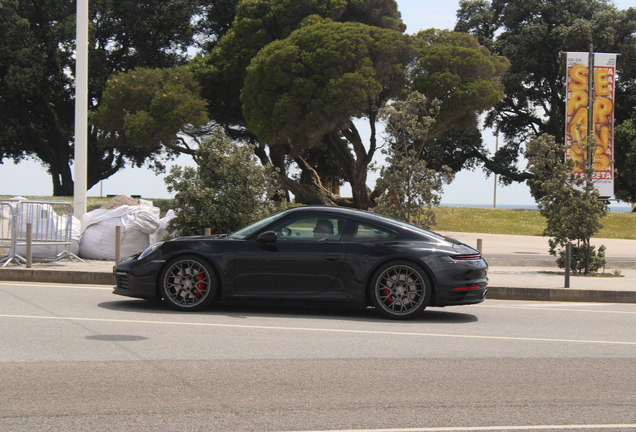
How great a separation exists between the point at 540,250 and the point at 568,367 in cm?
1768

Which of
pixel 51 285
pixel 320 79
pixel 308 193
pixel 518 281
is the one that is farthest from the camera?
pixel 308 193

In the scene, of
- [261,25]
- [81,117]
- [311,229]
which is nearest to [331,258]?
[311,229]

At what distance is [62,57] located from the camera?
39.9 m

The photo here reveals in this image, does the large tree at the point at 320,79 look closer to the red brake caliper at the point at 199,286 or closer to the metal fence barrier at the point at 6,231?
the metal fence barrier at the point at 6,231

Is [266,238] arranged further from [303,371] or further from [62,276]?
[62,276]

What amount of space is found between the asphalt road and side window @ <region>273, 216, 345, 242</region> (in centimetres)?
102

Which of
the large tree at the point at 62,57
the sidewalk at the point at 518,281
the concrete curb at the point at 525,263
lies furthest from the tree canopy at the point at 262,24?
the sidewalk at the point at 518,281

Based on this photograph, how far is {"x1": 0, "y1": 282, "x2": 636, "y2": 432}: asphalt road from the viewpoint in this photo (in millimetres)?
4137

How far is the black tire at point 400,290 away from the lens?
26.0 ft

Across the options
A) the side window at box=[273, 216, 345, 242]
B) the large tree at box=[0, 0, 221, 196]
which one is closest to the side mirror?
the side window at box=[273, 216, 345, 242]

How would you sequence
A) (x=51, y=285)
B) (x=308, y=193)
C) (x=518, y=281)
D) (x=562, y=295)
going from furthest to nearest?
(x=308, y=193) < (x=518, y=281) < (x=562, y=295) < (x=51, y=285)

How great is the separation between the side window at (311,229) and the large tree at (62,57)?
108ft

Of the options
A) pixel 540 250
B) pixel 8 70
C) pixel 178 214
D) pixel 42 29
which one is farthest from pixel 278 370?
pixel 42 29

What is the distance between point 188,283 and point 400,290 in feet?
8.81
